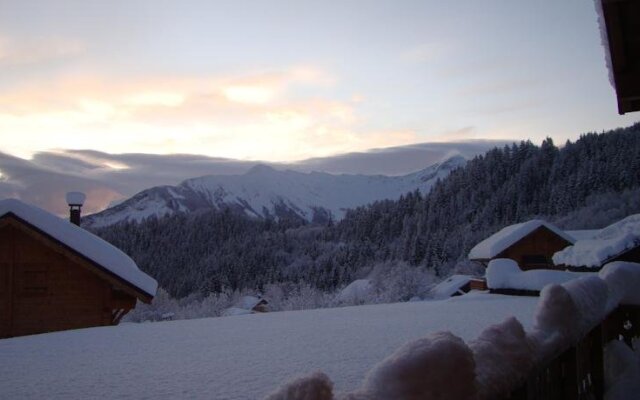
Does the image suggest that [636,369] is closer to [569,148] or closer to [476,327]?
[476,327]

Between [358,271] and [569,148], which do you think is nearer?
[358,271]

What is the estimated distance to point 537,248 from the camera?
2897 cm

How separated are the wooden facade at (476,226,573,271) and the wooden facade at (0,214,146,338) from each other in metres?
21.1

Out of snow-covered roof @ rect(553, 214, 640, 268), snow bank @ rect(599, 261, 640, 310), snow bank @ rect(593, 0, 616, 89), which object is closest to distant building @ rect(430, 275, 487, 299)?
snow-covered roof @ rect(553, 214, 640, 268)

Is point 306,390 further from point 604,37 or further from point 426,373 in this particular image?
point 604,37

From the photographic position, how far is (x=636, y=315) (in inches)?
219

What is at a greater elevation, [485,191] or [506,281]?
[485,191]

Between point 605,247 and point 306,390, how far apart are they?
21.5 meters

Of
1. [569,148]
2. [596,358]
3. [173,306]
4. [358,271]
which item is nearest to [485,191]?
[569,148]

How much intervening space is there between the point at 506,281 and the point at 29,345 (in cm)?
1306

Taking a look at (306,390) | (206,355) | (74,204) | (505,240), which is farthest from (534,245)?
(306,390)

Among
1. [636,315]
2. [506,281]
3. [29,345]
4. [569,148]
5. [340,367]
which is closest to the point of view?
[340,367]

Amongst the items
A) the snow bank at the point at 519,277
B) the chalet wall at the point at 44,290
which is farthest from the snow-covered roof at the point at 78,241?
the snow bank at the point at 519,277

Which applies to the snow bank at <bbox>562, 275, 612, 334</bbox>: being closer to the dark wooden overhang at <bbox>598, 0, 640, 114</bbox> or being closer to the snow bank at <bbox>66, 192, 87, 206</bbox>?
the dark wooden overhang at <bbox>598, 0, 640, 114</bbox>
